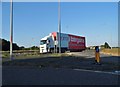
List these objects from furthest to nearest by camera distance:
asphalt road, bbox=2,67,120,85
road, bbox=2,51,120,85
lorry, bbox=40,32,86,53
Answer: lorry, bbox=40,32,86,53
road, bbox=2,51,120,85
asphalt road, bbox=2,67,120,85

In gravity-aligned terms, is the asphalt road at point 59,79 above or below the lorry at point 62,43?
below

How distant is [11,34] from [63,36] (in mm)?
34156

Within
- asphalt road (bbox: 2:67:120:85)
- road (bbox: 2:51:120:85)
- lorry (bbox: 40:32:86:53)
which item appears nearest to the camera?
asphalt road (bbox: 2:67:120:85)

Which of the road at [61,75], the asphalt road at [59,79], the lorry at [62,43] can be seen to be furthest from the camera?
the lorry at [62,43]

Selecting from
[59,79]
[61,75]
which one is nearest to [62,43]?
[61,75]

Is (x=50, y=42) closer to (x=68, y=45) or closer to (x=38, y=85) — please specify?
(x=68, y=45)

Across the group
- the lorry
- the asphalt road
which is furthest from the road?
the lorry

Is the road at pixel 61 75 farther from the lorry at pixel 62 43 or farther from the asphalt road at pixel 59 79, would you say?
the lorry at pixel 62 43

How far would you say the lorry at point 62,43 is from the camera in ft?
207

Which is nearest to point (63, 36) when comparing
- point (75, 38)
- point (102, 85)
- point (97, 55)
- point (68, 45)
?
point (68, 45)

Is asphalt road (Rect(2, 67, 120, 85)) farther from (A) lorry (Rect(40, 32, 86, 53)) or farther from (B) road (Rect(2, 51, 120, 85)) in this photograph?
(A) lorry (Rect(40, 32, 86, 53))

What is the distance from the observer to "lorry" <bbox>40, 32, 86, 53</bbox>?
207ft

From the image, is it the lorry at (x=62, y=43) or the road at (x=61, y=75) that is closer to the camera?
the road at (x=61, y=75)

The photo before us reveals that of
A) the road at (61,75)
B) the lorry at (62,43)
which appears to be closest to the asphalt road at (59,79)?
the road at (61,75)
